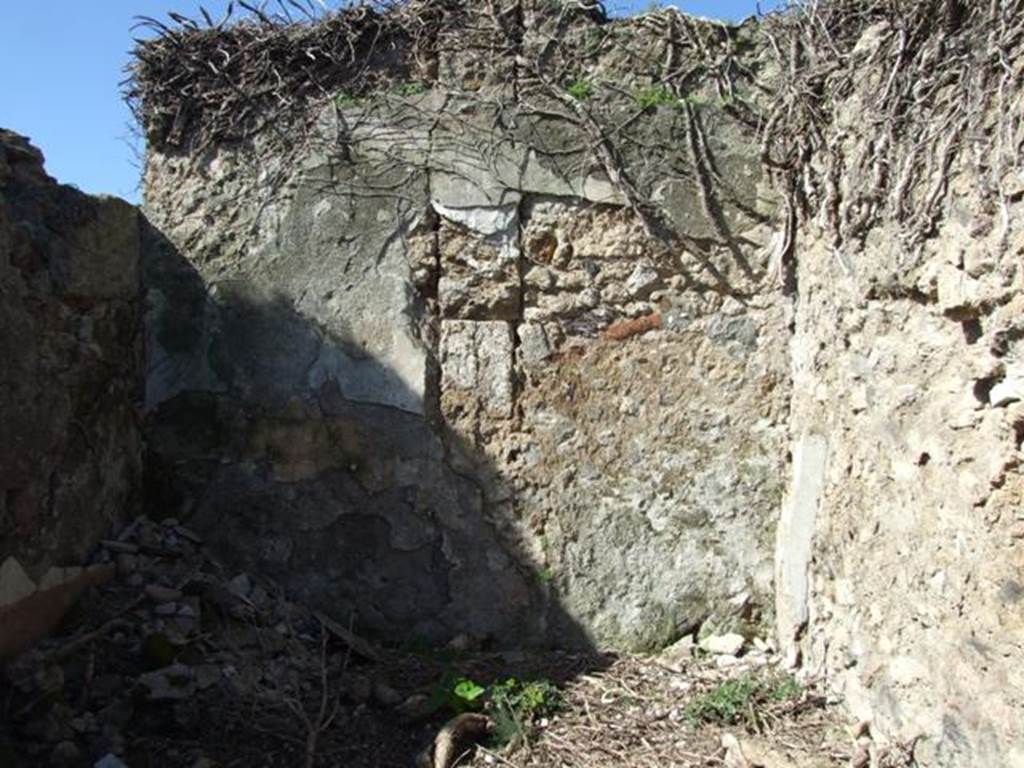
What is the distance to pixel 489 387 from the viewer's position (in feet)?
12.5

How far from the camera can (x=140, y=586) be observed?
3.49 metres

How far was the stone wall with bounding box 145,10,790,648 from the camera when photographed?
12.3ft

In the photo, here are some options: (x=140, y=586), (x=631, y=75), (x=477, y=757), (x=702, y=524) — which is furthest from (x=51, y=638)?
(x=631, y=75)

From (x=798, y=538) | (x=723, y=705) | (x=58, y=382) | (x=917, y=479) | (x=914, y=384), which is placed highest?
(x=58, y=382)

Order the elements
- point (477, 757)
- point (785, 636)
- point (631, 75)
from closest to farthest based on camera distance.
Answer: point (477, 757) < point (785, 636) < point (631, 75)

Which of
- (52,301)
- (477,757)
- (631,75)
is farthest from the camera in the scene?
(631,75)

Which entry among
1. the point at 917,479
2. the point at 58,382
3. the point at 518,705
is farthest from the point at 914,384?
the point at 58,382

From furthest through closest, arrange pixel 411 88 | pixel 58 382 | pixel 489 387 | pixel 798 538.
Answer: pixel 411 88, pixel 489 387, pixel 798 538, pixel 58 382

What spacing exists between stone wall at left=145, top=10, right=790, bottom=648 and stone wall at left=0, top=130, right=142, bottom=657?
221mm

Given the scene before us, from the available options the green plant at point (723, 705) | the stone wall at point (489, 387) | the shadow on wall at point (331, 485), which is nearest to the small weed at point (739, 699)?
the green plant at point (723, 705)

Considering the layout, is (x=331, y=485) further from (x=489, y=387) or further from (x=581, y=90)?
(x=581, y=90)

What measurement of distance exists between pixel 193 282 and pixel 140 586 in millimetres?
1140

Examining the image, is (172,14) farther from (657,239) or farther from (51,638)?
(51,638)

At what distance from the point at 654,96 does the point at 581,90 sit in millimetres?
263
